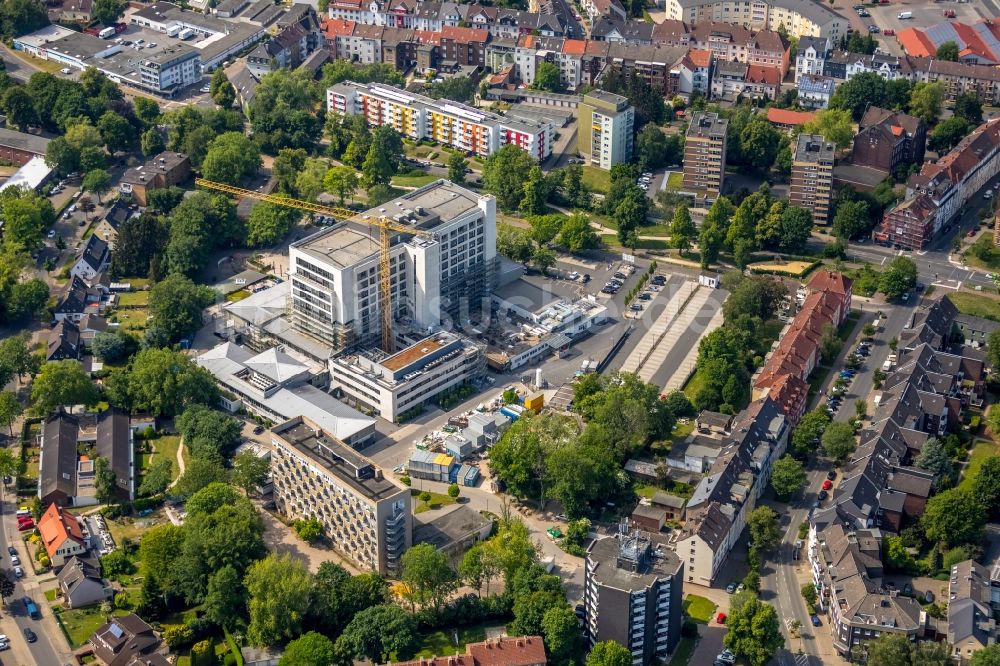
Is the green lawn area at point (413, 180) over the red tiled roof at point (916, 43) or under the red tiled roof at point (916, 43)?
under

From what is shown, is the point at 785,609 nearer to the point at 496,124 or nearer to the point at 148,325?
the point at 148,325

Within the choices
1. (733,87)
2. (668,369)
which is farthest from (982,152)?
(668,369)

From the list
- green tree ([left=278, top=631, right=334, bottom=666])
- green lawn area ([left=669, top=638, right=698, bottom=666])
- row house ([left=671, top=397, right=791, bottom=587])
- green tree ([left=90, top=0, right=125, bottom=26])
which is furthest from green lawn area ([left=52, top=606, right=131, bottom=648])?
green tree ([left=90, top=0, right=125, bottom=26])

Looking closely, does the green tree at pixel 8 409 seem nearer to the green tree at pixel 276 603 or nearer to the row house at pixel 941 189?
the green tree at pixel 276 603

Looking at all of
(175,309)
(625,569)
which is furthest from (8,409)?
(625,569)

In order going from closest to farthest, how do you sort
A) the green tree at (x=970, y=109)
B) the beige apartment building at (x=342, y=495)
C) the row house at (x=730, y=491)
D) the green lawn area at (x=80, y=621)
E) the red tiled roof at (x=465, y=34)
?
the green lawn area at (x=80, y=621) < the row house at (x=730, y=491) < the beige apartment building at (x=342, y=495) < the green tree at (x=970, y=109) < the red tiled roof at (x=465, y=34)

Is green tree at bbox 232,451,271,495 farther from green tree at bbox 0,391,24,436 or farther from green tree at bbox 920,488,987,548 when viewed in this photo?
green tree at bbox 920,488,987,548

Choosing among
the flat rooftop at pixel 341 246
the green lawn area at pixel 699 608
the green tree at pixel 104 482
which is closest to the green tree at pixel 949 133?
the flat rooftop at pixel 341 246
